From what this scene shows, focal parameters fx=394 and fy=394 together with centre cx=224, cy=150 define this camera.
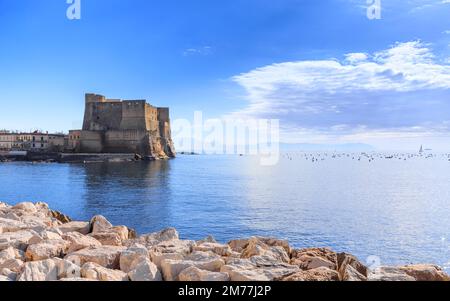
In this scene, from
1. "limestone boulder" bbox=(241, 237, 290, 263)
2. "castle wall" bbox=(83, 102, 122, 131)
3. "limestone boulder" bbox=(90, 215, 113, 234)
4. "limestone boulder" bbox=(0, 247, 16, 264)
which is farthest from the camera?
"castle wall" bbox=(83, 102, 122, 131)

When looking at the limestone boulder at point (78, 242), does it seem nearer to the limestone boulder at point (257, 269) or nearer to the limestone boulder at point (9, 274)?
the limestone boulder at point (9, 274)

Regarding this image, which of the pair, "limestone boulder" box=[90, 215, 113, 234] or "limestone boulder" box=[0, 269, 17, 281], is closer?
"limestone boulder" box=[0, 269, 17, 281]

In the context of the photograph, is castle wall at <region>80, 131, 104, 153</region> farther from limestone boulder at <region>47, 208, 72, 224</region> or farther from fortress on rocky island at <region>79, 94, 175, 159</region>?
limestone boulder at <region>47, 208, 72, 224</region>

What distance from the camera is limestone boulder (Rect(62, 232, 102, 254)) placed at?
6.67 metres

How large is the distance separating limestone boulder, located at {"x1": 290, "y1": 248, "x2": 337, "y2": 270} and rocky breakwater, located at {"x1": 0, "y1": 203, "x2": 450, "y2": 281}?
0.01 metres

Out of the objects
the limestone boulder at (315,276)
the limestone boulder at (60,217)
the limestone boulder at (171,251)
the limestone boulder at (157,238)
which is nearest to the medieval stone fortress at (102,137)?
the limestone boulder at (60,217)


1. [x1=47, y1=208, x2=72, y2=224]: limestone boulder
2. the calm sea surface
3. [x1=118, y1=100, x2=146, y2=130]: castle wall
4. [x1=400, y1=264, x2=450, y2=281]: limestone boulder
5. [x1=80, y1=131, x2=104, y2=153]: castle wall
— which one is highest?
[x1=118, y1=100, x2=146, y2=130]: castle wall

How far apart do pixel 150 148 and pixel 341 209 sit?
47852mm

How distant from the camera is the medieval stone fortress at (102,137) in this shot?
62.7 m

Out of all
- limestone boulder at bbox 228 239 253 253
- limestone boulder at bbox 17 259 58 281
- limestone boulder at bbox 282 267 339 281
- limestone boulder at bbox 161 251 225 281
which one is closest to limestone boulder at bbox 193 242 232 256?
limestone boulder at bbox 161 251 225 281

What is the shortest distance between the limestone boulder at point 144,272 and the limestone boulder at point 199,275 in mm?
355

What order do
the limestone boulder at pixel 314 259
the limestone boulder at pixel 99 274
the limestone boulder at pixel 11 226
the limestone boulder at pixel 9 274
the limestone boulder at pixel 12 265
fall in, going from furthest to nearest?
the limestone boulder at pixel 11 226 < the limestone boulder at pixel 314 259 < the limestone boulder at pixel 12 265 < the limestone boulder at pixel 9 274 < the limestone boulder at pixel 99 274

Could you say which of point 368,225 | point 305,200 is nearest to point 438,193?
point 305,200

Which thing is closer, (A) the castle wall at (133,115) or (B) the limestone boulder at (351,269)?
(B) the limestone boulder at (351,269)
